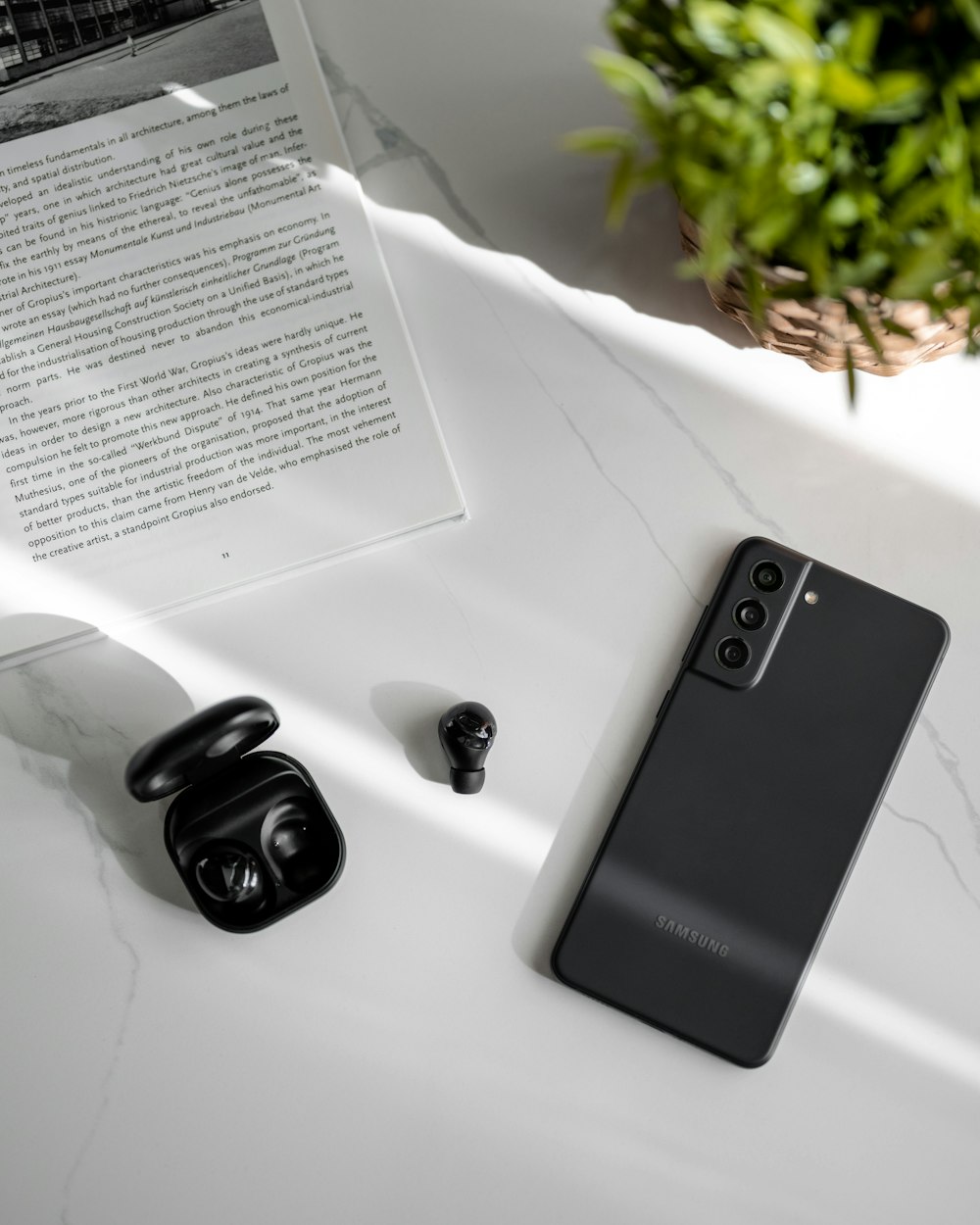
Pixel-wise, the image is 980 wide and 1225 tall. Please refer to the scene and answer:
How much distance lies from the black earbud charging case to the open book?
0.39ft

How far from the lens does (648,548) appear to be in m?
0.66

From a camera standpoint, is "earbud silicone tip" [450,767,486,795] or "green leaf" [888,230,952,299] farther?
"earbud silicone tip" [450,767,486,795]

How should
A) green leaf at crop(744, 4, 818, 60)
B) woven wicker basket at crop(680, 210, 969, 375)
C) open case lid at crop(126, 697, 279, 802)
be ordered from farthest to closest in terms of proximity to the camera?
open case lid at crop(126, 697, 279, 802) < woven wicker basket at crop(680, 210, 969, 375) < green leaf at crop(744, 4, 818, 60)

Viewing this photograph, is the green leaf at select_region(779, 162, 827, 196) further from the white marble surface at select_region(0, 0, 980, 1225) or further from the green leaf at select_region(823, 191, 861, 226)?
the white marble surface at select_region(0, 0, 980, 1225)

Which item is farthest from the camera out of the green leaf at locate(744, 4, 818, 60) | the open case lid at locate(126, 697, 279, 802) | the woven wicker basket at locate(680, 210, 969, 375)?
the open case lid at locate(126, 697, 279, 802)

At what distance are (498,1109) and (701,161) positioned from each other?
0.59 metres

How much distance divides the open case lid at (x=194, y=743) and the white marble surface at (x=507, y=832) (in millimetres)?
62

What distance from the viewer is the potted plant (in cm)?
36

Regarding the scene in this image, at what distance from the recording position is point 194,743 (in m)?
0.58

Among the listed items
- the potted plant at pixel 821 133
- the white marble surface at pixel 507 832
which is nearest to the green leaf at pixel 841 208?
the potted plant at pixel 821 133

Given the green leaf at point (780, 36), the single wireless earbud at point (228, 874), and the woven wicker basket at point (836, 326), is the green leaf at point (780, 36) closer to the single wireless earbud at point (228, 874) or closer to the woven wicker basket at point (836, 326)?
the woven wicker basket at point (836, 326)

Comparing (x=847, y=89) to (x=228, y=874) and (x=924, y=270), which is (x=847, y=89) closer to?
(x=924, y=270)

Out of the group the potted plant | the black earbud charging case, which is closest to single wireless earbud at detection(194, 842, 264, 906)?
the black earbud charging case

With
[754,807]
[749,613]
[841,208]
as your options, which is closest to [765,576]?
[749,613]
